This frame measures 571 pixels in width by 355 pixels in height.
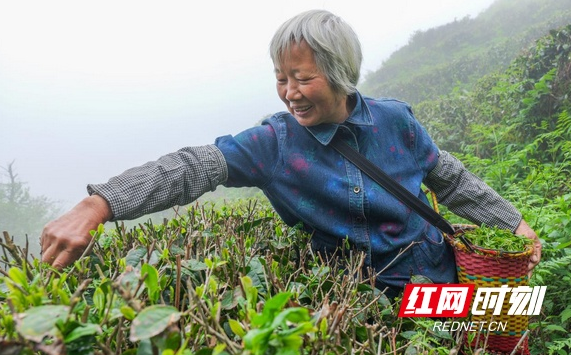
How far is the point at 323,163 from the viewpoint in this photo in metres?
2.05

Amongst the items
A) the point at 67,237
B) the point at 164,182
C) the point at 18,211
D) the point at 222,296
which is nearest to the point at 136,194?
the point at 164,182

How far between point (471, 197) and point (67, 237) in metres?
2.19

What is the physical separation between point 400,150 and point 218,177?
3.40 feet

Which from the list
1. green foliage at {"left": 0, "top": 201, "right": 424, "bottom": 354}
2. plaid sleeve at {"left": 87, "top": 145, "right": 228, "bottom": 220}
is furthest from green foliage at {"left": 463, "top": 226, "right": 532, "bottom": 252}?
plaid sleeve at {"left": 87, "top": 145, "right": 228, "bottom": 220}

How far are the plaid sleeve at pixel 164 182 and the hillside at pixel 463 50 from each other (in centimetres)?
1245

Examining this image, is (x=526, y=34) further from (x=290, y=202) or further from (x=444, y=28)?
(x=290, y=202)

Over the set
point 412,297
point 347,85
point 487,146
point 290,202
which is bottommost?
point 487,146

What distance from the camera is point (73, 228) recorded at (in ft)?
4.43

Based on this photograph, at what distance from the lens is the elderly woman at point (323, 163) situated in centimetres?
186

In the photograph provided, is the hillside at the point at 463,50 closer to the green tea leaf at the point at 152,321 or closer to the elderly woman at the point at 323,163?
the elderly woman at the point at 323,163

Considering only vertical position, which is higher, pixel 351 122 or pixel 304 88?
pixel 304 88

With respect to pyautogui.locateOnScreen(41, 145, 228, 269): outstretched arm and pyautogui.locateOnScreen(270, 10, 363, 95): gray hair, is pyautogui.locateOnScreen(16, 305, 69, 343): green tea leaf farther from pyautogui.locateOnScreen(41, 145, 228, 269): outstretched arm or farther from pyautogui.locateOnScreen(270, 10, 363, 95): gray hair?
pyautogui.locateOnScreen(270, 10, 363, 95): gray hair

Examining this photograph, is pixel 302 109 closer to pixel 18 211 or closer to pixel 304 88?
pixel 304 88

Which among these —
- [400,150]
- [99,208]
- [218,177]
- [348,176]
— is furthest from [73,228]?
[400,150]
